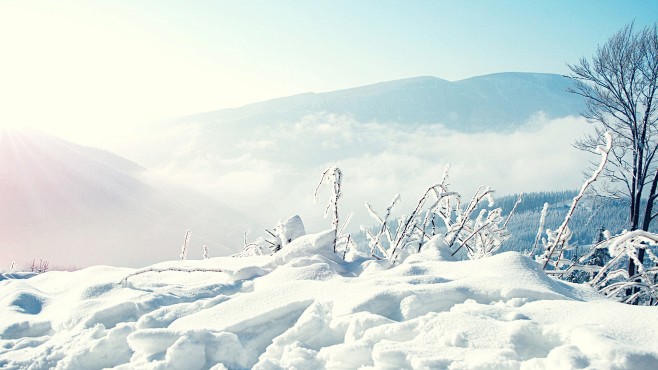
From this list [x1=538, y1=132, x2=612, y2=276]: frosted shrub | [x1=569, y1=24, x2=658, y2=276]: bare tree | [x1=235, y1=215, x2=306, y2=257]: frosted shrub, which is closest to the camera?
[x1=538, y1=132, x2=612, y2=276]: frosted shrub

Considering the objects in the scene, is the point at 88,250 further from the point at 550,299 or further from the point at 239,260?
the point at 550,299

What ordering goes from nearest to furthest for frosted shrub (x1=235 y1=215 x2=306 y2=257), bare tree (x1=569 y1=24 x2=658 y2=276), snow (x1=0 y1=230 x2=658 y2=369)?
snow (x1=0 y1=230 x2=658 y2=369) < frosted shrub (x1=235 y1=215 x2=306 y2=257) < bare tree (x1=569 y1=24 x2=658 y2=276)

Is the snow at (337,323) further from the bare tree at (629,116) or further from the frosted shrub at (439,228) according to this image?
the bare tree at (629,116)

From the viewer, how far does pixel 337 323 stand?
75.5 inches

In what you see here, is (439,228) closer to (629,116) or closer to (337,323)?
(337,323)

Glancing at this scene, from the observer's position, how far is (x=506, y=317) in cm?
185

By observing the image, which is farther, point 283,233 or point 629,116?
point 629,116

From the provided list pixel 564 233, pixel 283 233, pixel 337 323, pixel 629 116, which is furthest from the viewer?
pixel 629 116

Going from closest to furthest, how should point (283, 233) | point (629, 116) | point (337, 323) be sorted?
point (337, 323) → point (283, 233) → point (629, 116)

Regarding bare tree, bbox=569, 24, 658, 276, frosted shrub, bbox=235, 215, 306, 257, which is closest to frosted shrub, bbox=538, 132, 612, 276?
frosted shrub, bbox=235, 215, 306, 257

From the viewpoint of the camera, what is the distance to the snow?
1609 mm

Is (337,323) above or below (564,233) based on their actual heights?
below

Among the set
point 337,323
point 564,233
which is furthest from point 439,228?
point 337,323

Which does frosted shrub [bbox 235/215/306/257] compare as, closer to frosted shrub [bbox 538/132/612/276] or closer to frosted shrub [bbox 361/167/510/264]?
frosted shrub [bbox 361/167/510/264]
